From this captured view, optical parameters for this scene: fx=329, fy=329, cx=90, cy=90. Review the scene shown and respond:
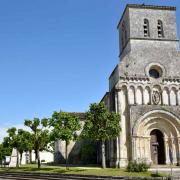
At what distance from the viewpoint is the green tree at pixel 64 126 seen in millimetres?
35406

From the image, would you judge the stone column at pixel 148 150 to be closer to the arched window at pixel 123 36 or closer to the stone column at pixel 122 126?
the stone column at pixel 122 126

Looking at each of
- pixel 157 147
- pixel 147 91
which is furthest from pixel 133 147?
pixel 147 91

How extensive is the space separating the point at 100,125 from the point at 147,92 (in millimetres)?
9267

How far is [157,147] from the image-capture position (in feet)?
141

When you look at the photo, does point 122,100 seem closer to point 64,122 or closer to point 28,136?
point 64,122

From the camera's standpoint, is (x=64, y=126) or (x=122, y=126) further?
(x=122, y=126)

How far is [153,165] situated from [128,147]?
12.2 ft

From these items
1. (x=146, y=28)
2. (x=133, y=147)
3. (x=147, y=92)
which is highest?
(x=146, y=28)

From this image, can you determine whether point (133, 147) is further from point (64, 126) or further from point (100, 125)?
point (64, 126)

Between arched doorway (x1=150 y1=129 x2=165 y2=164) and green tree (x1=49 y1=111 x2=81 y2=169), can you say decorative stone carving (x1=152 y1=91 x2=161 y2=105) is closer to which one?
arched doorway (x1=150 y1=129 x2=165 y2=164)

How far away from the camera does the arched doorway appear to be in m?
42.4

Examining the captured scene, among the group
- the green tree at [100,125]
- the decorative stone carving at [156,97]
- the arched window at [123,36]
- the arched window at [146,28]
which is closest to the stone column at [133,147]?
the green tree at [100,125]

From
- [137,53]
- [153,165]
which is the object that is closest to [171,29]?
[137,53]

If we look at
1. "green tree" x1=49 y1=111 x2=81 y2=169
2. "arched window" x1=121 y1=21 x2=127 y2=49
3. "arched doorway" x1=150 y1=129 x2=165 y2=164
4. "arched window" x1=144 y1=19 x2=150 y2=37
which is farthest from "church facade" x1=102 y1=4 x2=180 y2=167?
"green tree" x1=49 y1=111 x2=81 y2=169
